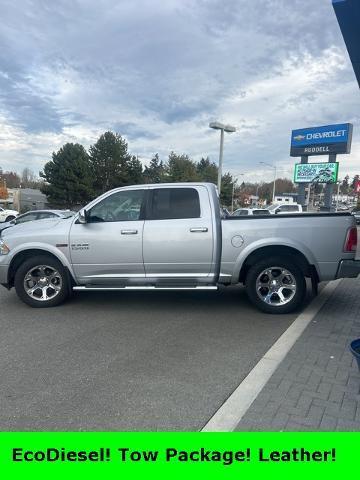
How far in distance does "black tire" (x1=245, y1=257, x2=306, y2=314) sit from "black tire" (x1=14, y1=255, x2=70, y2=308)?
300cm

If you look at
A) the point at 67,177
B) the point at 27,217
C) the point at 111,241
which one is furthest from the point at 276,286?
the point at 67,177

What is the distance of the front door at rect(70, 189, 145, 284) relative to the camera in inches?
234

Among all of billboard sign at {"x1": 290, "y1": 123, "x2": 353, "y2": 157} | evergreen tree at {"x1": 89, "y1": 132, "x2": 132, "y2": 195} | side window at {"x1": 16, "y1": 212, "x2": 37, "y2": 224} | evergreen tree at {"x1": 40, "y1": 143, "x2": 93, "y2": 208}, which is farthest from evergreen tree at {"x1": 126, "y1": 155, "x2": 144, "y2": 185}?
side window at {"x1": 16, "y1": 212, "x2": 37, "y2": 224}

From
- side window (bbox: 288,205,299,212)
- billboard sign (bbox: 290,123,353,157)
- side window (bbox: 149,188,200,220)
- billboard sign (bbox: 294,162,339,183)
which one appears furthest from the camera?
billboard sign (bbox: 294,162,339,183)

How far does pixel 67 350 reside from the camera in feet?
15.1

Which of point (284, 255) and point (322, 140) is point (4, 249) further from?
point (322, 140)

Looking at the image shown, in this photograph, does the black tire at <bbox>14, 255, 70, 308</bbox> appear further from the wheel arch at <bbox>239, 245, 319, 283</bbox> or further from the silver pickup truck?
the wheel arch at <bbox>239, 245, 319, 283</bbox>

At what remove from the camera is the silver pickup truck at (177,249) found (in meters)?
5.79

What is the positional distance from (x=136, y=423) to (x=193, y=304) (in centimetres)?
358

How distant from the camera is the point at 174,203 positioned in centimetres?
606

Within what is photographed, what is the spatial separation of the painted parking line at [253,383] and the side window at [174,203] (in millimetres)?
2302

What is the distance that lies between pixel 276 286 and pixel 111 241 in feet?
8.82

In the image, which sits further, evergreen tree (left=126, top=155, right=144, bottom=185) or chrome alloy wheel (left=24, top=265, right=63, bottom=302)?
evergreen tree (left=126, top=155, right=144, bottom=185)

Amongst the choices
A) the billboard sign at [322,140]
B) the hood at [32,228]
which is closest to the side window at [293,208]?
the billboard sign at [322,140]
